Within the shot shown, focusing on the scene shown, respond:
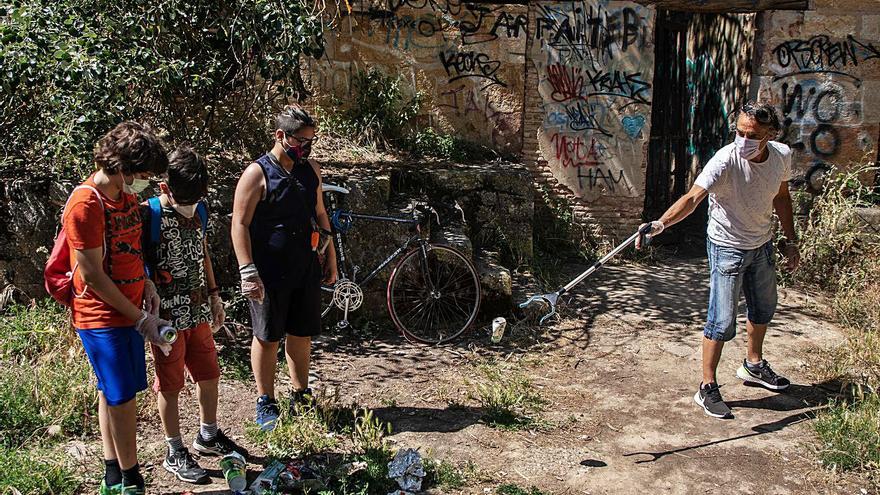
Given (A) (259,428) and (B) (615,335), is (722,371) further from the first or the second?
(A) (259,428)

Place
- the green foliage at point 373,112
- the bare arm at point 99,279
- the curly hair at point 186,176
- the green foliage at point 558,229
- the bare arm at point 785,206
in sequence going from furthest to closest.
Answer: the green foliage at point 558,229 → the green foliage at point 373,112 → the bare arm at point 785,206 → the curly hair at point 186,176 → the bare arm at point 99,279

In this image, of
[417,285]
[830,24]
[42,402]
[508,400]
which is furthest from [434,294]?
[830,24]

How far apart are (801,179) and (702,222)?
1400 mm

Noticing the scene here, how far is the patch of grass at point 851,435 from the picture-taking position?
438cm

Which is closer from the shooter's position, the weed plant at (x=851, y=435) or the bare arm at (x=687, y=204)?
the weed plant at (x=851, y=435)

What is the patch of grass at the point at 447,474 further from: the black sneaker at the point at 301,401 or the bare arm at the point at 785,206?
the bare arm at the point at 785,206

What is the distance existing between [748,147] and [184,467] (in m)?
3.65

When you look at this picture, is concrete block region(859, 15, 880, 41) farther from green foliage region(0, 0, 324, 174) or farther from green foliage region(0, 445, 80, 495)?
green foliage region(0, 445, 80, 495)

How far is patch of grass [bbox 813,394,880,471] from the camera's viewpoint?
438 centimetres

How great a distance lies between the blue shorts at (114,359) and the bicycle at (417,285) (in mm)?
2520

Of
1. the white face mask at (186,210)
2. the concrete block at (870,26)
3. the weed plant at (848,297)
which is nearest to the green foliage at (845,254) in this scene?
the weed plant at (848,297)

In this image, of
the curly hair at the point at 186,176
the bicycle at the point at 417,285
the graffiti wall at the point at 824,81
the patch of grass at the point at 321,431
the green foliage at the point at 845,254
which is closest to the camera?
the curly hair at the point at 186,176

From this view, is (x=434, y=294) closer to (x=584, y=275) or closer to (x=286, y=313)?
(x=584, y=275)

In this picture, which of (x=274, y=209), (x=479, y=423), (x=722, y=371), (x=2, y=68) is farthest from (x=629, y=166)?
(x=2, y=68)
